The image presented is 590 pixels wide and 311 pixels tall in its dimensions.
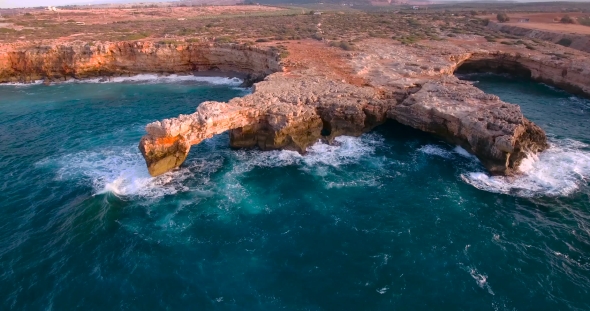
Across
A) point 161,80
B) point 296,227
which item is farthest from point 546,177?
point 161,80

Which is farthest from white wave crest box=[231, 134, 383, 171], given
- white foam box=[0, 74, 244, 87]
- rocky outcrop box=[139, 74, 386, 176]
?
white foam box=[0, 74, 244, 87]

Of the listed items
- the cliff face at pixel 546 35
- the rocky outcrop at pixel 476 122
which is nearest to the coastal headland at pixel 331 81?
the rocky outcrop at pixel 476 122

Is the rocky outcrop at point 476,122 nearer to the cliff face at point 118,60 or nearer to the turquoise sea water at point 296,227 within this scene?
the turquoise sea water at point 296,227

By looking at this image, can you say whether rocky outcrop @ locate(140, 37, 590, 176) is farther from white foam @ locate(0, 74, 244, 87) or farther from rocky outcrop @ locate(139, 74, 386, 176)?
white foam @ locate(0, 74, 244, 87)

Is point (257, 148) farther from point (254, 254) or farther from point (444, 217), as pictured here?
point (444, 217)

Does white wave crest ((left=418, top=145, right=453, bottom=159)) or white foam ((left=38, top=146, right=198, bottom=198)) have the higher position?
white wave crest ((left=418, top=145, right=453, bottom=159))

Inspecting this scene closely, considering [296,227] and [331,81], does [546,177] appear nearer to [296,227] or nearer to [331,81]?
[296,227]
